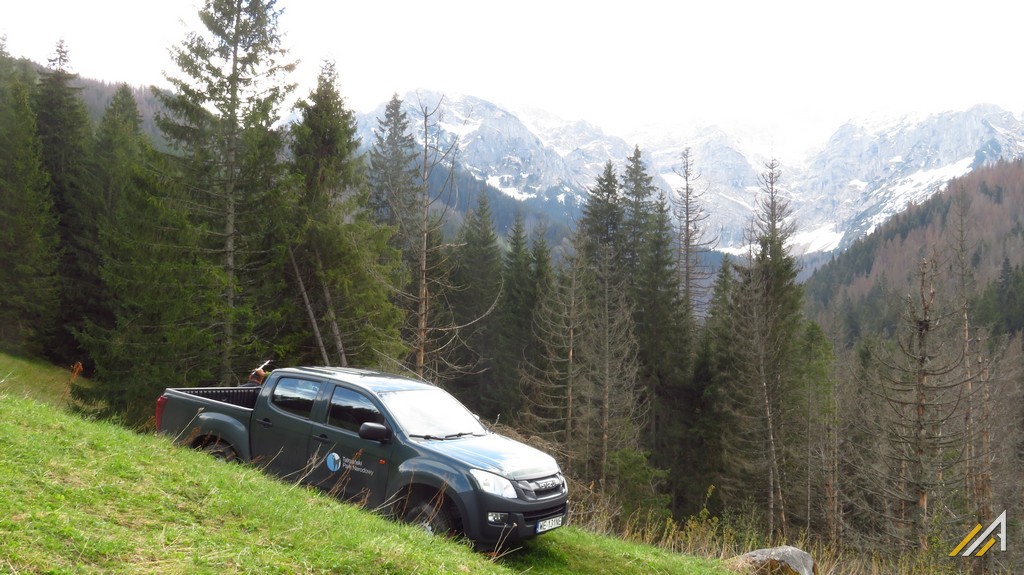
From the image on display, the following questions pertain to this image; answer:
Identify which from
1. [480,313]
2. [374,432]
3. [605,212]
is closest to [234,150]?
[374,432]

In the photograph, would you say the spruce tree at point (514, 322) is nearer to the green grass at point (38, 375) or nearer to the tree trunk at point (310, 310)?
the tree trunk at point (310, 310)

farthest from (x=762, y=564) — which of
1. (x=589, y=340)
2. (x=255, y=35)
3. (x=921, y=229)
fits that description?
(x=921, y=229)

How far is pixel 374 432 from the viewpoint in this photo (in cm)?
646

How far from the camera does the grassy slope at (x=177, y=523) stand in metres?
3.48

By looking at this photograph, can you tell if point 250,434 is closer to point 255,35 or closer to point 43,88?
point 255,35

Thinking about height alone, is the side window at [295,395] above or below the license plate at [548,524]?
above

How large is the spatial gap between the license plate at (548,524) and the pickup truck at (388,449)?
1 cm

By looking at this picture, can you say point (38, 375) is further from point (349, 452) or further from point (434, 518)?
point (434, 518)

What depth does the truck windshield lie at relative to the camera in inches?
268

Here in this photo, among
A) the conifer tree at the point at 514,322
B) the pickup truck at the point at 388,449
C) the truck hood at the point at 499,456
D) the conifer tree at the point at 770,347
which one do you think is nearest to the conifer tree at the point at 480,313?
the conifer tree at the point at 514,322

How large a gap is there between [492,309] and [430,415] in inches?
229

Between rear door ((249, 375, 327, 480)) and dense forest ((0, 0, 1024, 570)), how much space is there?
3805mm

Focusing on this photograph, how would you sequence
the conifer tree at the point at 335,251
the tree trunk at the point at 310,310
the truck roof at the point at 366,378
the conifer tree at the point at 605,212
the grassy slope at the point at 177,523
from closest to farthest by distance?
the grassy slope at the point at 177,523
the truck roof at the point at 366,378
the tree trunk at the point at 310,310
the conifer tree at the point at 335,251
the conifer tree at the point at 605,212

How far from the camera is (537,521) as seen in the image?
6051 millimetres
